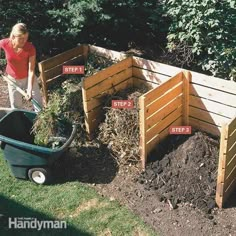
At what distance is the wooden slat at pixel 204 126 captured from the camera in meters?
5.84

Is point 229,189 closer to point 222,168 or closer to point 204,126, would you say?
point 222,168

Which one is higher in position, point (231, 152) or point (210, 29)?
point (210, 29)

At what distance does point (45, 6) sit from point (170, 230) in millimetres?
4163

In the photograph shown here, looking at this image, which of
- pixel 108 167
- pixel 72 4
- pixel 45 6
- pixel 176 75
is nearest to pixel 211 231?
pixel 108 167

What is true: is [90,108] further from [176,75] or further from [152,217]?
[152,217]

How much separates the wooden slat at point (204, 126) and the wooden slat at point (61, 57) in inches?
82.1

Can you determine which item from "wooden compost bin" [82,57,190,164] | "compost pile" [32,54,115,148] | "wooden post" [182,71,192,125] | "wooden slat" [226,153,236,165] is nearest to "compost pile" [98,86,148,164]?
"wooden compost bin" [82,57,190,164]

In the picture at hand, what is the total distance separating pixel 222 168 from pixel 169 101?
1.29m

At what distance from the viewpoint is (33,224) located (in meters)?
4.90

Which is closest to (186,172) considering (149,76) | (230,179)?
(230,179)

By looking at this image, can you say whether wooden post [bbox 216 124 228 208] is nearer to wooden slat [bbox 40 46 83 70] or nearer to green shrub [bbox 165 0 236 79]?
green shrub [bbox 165 0 236 79]

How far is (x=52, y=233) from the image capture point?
4781 mm

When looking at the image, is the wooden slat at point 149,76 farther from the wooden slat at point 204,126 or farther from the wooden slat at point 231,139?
the wooden slat at point 231,139

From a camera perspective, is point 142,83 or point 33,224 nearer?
point 33,224
